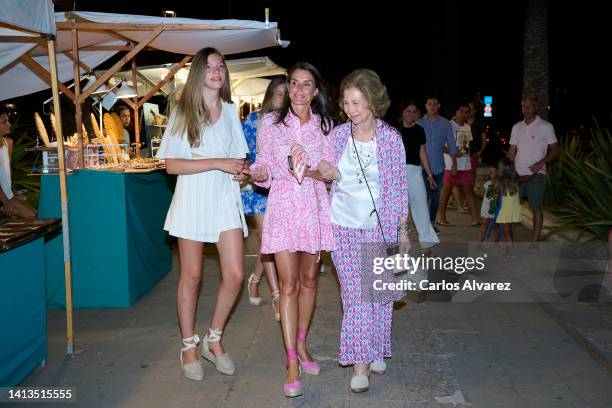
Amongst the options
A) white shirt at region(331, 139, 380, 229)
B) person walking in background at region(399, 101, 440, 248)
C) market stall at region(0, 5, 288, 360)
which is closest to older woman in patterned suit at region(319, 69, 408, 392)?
white shirt at region(331, 139, 380, 229)

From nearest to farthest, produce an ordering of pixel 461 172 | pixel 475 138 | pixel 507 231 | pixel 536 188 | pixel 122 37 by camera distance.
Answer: pixel 122 37 < pixel 507 231 < pixel 536 188 < pixel 461 172 < pixel 475 138

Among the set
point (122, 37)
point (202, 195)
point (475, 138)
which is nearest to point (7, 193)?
point (122, 37)

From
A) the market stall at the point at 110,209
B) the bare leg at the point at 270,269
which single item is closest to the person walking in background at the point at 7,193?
the market stall at the point at 110,209

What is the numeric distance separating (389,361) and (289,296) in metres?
1.04

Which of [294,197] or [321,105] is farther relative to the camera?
[321,105]

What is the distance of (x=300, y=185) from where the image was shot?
4105 millimetres

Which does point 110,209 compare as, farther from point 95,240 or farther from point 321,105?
point 321,105

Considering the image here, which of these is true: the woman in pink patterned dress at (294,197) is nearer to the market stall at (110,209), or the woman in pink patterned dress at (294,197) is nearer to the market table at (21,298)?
the market table at (21,298)

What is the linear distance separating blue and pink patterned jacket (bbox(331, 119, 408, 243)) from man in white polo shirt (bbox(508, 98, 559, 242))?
195 inches

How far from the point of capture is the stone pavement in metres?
4.06

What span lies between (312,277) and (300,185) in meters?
0.64

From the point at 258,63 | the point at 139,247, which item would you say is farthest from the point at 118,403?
the point at 258,63

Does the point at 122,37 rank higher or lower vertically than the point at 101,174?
higher

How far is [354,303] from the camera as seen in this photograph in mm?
4129
